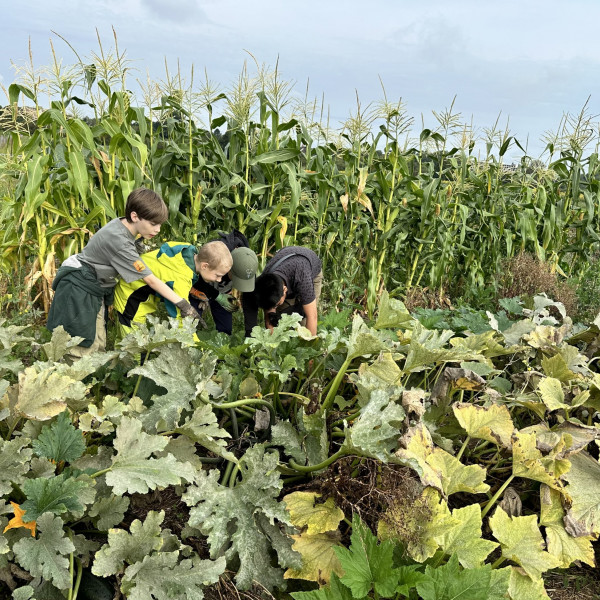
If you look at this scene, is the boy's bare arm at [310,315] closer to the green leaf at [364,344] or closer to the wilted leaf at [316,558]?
the green leaf at [364,344]

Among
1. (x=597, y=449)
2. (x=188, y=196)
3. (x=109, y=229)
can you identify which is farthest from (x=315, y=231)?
(x=597, y=449)

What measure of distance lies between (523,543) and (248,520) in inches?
35.9

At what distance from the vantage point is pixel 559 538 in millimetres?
1929

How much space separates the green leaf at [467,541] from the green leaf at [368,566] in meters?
0.21

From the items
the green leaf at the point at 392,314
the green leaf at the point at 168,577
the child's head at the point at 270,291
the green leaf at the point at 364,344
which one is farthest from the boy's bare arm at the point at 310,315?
the green leaf at the point at 168,577

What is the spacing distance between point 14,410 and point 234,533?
0.80 meters

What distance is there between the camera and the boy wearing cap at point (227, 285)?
364 centimetres

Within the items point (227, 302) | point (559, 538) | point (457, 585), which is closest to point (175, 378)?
point (457, 585)

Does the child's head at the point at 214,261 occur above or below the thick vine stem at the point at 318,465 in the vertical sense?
above

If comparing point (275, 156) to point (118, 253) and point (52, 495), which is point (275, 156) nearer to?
A: point (118, 253)

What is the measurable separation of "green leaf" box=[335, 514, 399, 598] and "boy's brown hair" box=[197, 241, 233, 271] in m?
2.08

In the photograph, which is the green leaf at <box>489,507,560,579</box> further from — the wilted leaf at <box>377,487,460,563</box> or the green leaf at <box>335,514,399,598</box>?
the green leaf at <box>335,514,399,598</box>

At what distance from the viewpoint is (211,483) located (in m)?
1.75

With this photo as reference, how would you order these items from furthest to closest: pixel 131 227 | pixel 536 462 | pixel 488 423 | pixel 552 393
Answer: pixel 131 227 → pixel 552 393 → pixel 488 423 → pixel 536 462
